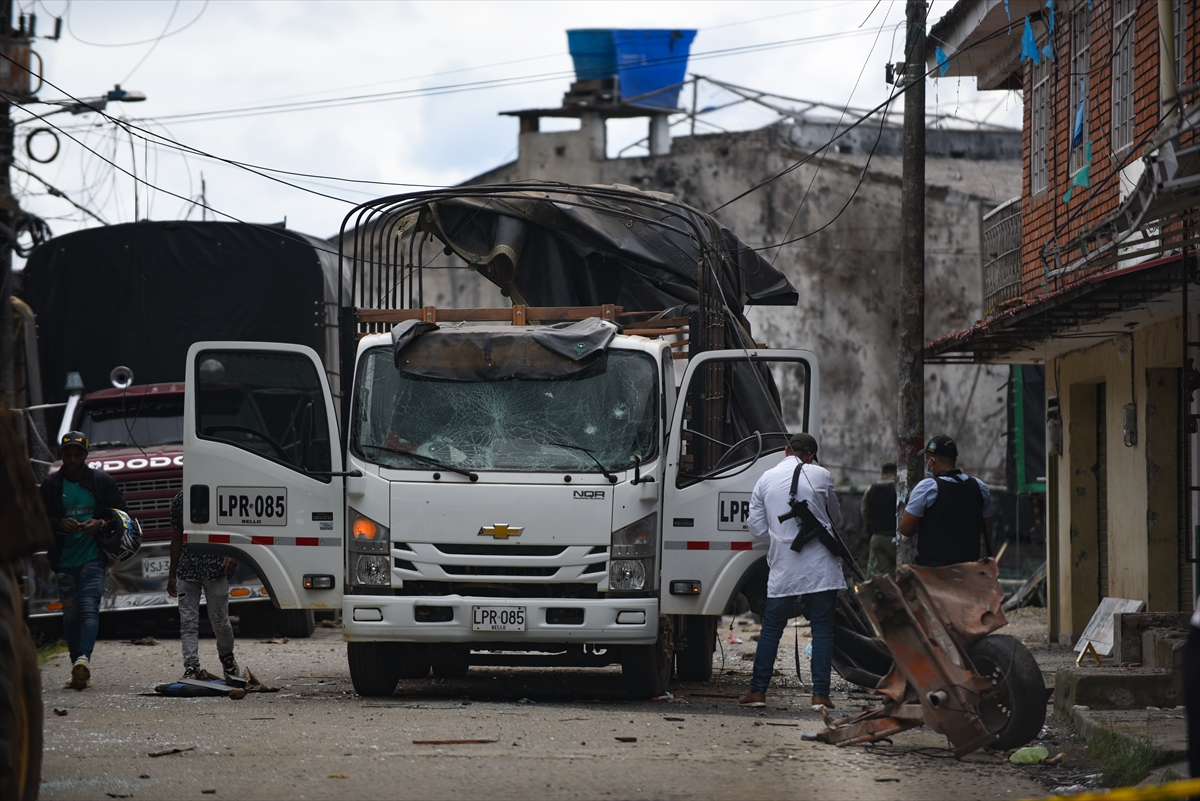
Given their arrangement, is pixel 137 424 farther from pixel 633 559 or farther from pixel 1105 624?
pixel 1105 624

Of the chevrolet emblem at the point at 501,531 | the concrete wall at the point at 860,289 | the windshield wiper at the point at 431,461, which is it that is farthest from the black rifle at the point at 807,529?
the concrete wall at the point at 860,289

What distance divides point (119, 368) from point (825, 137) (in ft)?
67.1

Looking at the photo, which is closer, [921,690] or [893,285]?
[921,690]

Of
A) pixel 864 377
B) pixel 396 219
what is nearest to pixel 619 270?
pixel 396 219

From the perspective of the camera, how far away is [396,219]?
11648 mm

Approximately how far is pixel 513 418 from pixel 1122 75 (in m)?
7.45

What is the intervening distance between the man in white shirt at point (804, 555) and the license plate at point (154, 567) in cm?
738

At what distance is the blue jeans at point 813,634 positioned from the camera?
9.52 metres

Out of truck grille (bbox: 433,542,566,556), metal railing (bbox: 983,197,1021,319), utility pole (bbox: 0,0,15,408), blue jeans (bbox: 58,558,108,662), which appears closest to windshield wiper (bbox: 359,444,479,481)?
truck grille (bbox: 433,542,566,556)

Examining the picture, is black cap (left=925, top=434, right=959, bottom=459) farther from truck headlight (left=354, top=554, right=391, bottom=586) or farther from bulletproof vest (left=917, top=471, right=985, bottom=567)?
truck headlight (left=354, top=554, right=391, bottom=586)

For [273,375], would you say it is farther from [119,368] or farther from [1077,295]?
[1077,295]

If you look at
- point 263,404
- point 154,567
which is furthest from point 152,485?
point 263,404

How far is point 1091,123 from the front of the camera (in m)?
14.5

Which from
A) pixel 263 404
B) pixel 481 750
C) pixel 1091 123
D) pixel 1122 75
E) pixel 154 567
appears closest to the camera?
pixel 481 750
